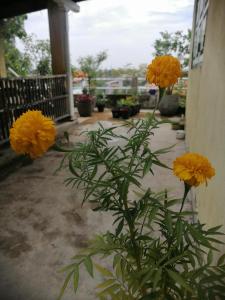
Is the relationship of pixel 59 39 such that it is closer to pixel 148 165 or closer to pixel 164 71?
pixel 164 71

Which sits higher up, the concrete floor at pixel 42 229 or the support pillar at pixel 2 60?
the support pillar at pixel 2 60

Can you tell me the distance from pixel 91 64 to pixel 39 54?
1730 millimetres

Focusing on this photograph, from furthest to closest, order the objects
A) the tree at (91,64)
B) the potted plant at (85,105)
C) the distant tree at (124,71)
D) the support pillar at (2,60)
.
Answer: the distant tree at (124,71)
the tree at (91,64)
the support pillar at (2,60)
the potted plant at (85,105)

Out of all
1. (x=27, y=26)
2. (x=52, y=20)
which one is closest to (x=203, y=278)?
(x=52, y=20)

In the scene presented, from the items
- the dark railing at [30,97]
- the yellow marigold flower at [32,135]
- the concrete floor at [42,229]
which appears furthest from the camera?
the dark railing at [30,97]

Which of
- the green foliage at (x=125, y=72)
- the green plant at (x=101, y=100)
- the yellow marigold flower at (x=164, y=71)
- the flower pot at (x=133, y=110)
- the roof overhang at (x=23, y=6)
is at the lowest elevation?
the flower pot at (x=133, y=110)

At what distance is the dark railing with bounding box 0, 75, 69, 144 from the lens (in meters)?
3.47

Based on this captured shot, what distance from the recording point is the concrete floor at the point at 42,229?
4.92ft

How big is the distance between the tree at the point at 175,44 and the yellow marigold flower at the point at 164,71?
6.84 meters

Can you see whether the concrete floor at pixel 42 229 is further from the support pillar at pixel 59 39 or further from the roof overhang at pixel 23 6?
the roof overhang at pixel 23 6

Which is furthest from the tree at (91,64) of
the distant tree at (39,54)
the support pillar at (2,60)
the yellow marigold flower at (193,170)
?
the yellow marigold flower at (193,170)

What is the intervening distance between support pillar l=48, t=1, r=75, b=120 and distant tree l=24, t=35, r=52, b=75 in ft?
6.38

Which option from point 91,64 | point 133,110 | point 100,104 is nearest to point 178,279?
point 133,110

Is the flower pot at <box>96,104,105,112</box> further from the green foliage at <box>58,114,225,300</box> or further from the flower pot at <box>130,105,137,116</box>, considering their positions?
the green foliage at <box>58,114,225,300</box>
